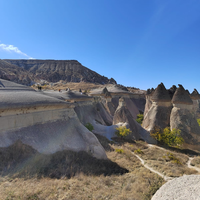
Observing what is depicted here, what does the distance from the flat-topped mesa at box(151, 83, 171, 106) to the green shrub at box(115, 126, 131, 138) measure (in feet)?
19.9

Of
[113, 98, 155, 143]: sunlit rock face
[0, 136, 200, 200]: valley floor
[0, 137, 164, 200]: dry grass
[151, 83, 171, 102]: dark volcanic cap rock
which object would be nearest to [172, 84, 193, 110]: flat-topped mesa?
[151, 83, 171, 102]: dark volcanic cap rock

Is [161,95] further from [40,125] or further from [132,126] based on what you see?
[40,125]

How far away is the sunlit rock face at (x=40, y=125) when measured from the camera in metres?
6.46

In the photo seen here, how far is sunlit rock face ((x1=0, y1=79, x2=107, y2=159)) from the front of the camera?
646 centimetres

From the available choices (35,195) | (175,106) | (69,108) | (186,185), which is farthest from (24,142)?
(175,106)

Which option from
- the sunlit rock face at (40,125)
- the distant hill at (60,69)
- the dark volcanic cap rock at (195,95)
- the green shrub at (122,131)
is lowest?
the green shrub at (122,131)

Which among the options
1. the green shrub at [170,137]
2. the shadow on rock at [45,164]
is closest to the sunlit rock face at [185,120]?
the green shrub at [170,137]

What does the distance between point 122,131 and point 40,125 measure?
10.7 metres

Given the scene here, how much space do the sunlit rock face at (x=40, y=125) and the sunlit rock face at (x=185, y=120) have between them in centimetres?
1161

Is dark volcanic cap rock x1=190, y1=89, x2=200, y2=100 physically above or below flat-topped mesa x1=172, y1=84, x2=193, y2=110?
above

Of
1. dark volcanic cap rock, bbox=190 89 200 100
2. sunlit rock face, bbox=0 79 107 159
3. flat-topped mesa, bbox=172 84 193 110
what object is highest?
dark volcanic cap rock, bbox=190 89 200 100

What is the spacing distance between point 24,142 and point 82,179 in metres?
3.03

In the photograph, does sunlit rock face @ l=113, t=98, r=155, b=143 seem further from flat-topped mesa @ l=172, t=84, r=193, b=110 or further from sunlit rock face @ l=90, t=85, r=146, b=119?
sunlit rock face @ l=90, t=85, r=146, b=119

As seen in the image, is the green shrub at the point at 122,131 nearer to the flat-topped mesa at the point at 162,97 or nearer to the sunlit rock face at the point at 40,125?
the flat-topped mesa at the point at 162,97
